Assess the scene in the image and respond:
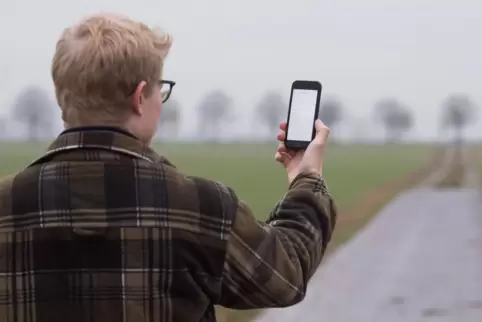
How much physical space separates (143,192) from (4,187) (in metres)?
0.28

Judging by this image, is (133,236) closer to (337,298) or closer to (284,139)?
(284,139)

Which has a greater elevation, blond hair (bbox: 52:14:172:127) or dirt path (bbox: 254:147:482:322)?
blond hair (bbox: 52:14:172:127)

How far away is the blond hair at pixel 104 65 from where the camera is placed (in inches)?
68.4

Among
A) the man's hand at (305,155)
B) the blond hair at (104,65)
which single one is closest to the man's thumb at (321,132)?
the man's hand at (305,155)

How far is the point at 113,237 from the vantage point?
1.75m

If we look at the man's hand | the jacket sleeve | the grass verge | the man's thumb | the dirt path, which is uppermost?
the man's thumb

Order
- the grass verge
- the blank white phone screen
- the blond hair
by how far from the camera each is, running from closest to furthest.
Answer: the blond hair
the blank white phone screen
the grass verge

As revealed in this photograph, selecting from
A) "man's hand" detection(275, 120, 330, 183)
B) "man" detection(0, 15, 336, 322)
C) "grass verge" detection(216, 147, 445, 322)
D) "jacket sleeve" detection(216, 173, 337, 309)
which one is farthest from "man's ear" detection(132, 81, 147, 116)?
"grass verge" detection(216, 147, 445, 322)

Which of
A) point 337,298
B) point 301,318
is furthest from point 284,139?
point 337,298

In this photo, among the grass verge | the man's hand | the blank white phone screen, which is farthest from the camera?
the grass verge

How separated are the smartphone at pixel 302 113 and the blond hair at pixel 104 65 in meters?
0.49

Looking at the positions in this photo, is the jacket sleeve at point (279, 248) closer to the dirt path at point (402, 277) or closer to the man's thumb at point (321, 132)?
the man's thumb at point (321, 132)

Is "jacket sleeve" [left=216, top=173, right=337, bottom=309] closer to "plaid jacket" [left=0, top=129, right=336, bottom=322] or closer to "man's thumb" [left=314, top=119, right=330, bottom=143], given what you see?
"plaid jacket" [left=0, top=129, right=336, bottom=322]

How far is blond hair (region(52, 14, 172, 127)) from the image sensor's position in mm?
1738
